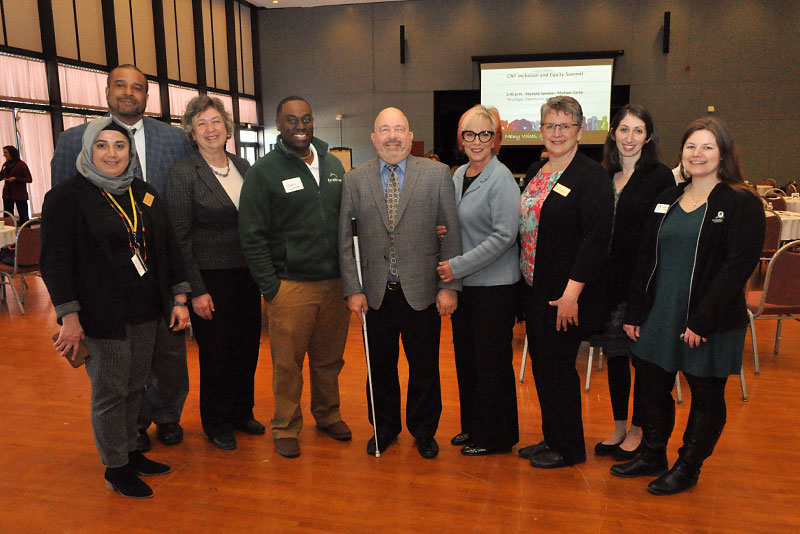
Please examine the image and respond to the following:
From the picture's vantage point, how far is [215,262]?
2.89 meters

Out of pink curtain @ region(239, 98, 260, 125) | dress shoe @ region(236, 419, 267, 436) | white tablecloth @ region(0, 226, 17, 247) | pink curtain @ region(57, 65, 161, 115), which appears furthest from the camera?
pink curtain @ region(239, 98, 260, 125)

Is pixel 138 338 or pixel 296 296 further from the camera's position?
pixel 296 296

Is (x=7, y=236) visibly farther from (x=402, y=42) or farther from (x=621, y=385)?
(x=402, y=42)

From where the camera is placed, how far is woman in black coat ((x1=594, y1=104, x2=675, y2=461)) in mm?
2533

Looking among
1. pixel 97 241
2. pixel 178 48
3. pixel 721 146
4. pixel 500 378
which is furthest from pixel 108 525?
pixel 178 48

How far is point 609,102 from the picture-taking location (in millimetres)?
13070

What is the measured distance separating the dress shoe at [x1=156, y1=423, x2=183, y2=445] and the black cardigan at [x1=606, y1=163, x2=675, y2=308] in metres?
2.32

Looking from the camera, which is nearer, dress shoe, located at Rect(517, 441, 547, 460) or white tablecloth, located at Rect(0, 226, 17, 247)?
dress shoe, located at Rect(517, 441, 547, 460)

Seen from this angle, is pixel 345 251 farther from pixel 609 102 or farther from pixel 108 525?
pixel 609 102

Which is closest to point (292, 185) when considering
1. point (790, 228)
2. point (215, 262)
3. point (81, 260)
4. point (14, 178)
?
point (215, 262)

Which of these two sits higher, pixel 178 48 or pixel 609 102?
pixel 178 48

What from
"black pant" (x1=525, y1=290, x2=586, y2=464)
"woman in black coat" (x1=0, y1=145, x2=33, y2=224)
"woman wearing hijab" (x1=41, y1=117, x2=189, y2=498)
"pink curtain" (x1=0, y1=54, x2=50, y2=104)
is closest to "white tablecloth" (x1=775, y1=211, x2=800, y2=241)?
"black pant" (x1=525, y1=290, x2=586, y2=464)

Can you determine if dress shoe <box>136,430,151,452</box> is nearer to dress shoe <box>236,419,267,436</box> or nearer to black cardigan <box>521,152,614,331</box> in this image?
dress shoe <box>236,419,267,436</box>

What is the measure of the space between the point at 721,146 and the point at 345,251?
1.67 meters
